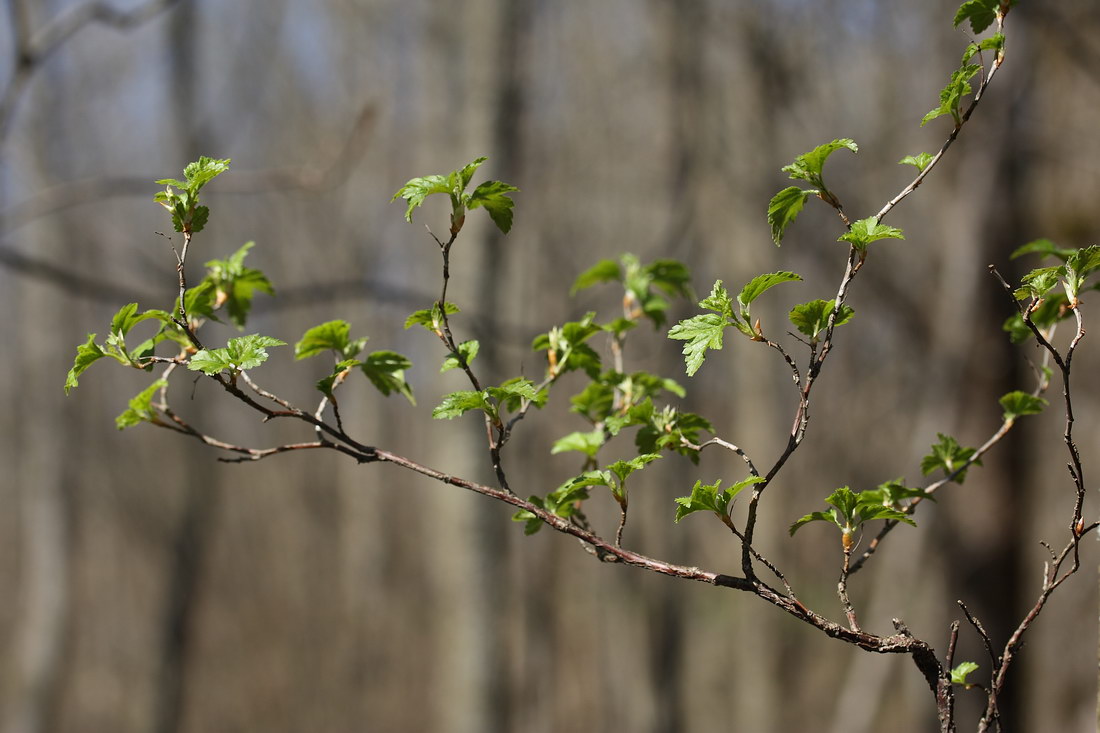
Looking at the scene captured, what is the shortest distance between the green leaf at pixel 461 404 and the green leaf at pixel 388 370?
0.24ft

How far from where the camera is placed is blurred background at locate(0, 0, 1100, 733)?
3916 mm

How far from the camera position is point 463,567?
4297 mm

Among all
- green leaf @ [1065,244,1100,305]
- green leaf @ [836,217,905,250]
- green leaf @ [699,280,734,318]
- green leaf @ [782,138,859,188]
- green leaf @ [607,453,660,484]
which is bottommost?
green leaf @ [607,453,660,484]

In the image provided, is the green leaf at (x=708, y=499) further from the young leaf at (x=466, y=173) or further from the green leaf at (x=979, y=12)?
the green leaf at (x=979, y=12)

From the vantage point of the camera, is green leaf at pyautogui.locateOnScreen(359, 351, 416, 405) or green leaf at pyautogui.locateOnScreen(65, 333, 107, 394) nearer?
green leaf at pyautogui.locateOnScreen(65, 333, 107, 394)

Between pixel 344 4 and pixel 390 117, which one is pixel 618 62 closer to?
pixel 390 117

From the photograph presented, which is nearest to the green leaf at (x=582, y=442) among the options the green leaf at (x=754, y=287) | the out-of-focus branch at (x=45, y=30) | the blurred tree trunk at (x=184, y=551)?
the green leaf at (x=754, y=287)

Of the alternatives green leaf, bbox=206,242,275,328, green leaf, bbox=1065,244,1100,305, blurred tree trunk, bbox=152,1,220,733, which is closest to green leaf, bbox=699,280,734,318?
green leaf, bbox=1065,244,1100,305

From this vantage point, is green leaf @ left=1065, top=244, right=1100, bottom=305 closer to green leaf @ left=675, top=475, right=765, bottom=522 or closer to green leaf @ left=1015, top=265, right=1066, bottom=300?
green leaf @ left=1015, top=265, right=1066, bottom=300

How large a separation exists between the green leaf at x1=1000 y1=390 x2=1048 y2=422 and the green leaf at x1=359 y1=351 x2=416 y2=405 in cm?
81

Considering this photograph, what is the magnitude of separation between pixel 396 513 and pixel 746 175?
11.2 m

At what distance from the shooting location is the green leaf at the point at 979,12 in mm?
1035

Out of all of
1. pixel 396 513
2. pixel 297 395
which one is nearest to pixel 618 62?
pixel 396 513

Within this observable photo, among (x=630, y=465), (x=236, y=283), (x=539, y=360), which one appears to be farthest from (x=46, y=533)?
(x=630, y=465)
